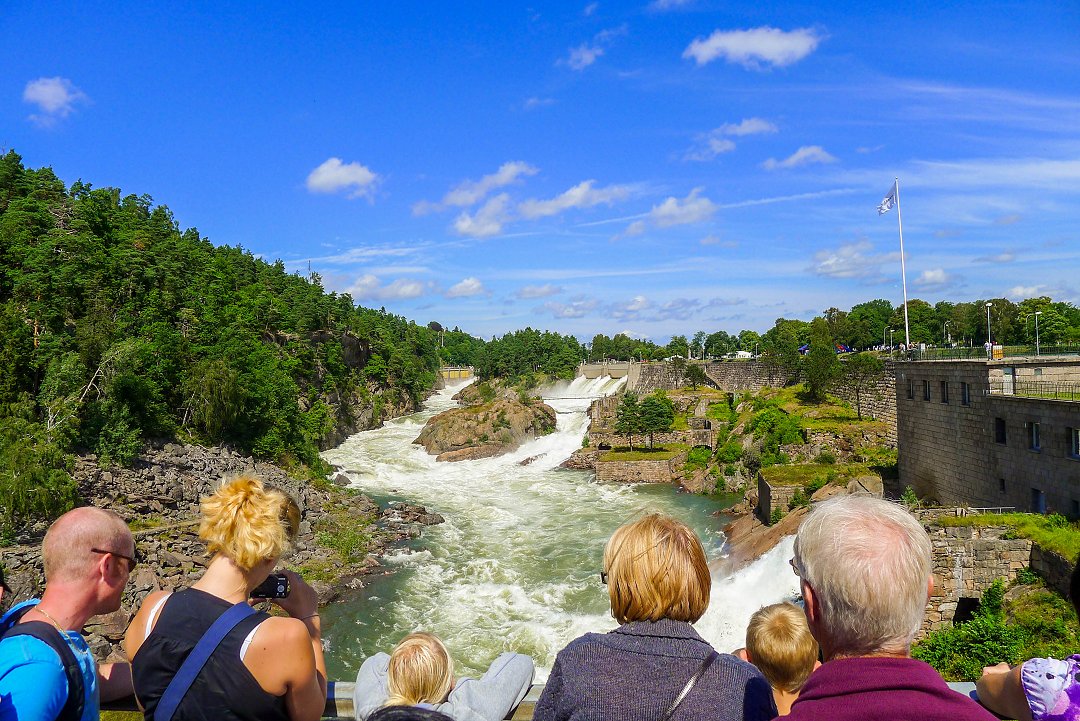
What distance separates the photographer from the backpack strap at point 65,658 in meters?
2.68

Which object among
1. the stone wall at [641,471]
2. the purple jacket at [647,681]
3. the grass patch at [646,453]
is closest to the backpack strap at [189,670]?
the purple jacket at [647,681]

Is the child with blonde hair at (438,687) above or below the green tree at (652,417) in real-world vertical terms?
above

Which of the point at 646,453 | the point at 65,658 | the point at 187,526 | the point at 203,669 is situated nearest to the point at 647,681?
the point at 203,669

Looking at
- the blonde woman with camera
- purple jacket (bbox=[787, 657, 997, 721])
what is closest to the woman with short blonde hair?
purple jacket (bbox=[787, 657, 997, 721])

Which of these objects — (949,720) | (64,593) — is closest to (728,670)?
(949,720)

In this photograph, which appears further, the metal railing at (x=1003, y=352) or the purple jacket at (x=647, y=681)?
the metal railing at (x=1003, y=352)

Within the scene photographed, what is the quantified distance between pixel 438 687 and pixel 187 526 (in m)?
23.7

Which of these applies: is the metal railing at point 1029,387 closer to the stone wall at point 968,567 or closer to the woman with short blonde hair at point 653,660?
the stone wall at point 968,567

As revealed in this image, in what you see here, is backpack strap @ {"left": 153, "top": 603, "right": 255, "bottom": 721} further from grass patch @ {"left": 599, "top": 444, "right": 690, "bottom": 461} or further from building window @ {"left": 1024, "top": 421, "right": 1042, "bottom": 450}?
grass patch @ {"left": 599, "top": 444, "right": 690, "bottom": 461}

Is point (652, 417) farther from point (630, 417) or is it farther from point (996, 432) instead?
point (996, 432)

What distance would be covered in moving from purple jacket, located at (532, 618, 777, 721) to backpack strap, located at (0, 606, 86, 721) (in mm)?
1888

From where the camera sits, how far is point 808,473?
2750cm

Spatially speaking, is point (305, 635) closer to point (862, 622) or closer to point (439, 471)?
point (862, 622)

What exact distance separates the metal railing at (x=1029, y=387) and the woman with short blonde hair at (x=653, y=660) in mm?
19344
